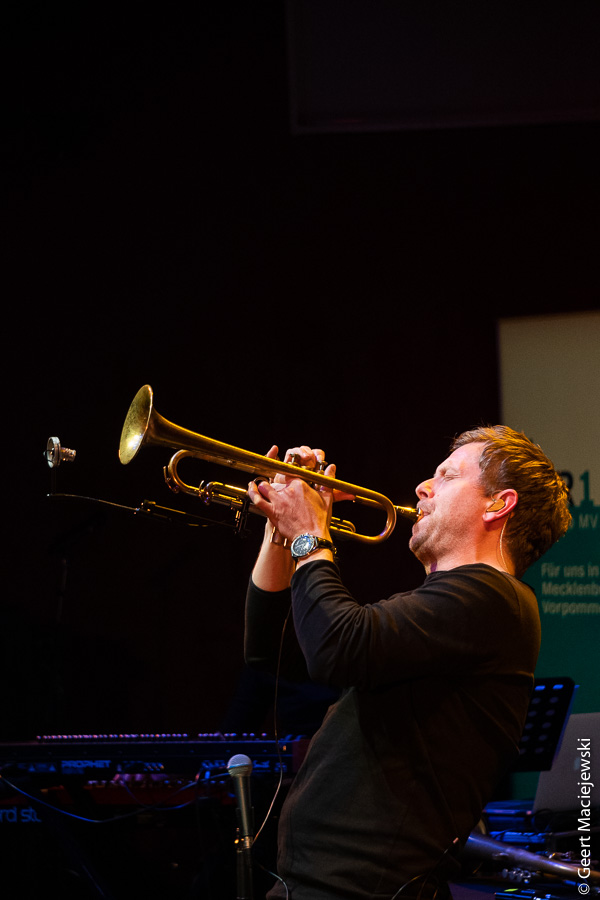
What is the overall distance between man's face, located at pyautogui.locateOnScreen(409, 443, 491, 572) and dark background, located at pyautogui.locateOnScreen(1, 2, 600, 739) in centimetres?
306

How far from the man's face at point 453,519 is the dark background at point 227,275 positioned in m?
3.06

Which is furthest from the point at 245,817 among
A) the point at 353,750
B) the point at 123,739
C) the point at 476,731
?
the point at 123,739

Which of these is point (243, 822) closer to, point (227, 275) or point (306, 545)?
point (306, 545)

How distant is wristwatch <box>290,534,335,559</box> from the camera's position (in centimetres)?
187

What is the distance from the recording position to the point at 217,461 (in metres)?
2.27

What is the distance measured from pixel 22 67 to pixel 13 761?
14.2 feet

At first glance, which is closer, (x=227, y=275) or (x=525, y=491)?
(x=525, y=491)

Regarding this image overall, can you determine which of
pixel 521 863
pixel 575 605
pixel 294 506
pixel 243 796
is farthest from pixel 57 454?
pixel 575 605

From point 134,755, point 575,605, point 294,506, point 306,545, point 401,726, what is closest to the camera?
point 401,726

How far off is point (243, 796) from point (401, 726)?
1.63 feet

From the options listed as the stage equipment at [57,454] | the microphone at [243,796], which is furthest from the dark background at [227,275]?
the microphone at [243,796]

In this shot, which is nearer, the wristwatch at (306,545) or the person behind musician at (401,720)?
the person behind musician at (401,720)

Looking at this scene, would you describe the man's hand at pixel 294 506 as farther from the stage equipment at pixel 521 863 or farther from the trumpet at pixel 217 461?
the stage equipment at pixel 521 863

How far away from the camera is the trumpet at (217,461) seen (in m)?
2.15
